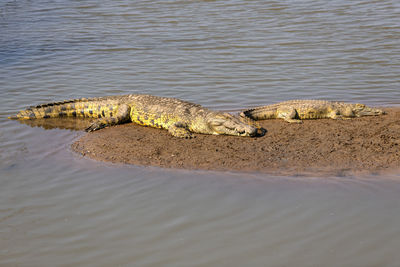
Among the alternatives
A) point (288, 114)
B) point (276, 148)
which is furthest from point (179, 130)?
point (288, 114)

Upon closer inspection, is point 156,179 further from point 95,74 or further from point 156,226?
point 95,74

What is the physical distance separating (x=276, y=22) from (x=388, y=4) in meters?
4.96

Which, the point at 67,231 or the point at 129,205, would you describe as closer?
the point at 67,231

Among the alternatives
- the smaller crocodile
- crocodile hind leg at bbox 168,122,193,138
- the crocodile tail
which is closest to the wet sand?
crocodile hind leg at bbox 168,122,193,138

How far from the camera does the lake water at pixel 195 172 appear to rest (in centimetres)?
429

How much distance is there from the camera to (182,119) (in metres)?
7.90

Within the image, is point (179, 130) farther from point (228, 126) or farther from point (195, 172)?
point (195, 172)

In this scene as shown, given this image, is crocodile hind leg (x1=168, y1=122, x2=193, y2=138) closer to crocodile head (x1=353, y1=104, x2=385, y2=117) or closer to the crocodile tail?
the crocodile tail

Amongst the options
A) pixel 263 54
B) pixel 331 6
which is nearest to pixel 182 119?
pixel 263 54

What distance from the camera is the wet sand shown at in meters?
6.11

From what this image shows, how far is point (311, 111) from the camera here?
8.43 meters

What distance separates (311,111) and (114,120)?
3.51 metres

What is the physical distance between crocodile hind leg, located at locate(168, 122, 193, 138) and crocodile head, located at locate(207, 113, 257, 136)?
0.41 metres

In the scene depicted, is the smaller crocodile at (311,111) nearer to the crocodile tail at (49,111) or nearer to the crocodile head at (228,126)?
the crocodile head at (228,126)
